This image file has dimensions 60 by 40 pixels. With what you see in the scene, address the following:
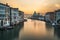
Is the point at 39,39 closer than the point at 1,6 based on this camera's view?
Yes

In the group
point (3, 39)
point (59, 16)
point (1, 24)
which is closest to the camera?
point (3, 39)

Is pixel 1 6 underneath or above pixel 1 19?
above

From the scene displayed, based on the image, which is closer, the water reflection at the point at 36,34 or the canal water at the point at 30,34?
the canal water at the point at 30,34

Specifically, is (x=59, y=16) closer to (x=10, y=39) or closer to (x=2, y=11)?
(x=2, y=11)

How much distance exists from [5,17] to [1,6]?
81 centimetres

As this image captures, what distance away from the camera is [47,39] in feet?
21.3

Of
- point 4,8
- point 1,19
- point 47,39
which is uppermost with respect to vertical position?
point 4,8

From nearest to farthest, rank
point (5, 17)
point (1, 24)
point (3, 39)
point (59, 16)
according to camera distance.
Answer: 1. point (3, 39)
2. point (1, 24)
3. point (5, 17)
4. point (59, 16)

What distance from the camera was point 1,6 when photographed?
35.1 feet

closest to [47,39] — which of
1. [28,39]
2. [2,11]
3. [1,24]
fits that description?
[28,39]

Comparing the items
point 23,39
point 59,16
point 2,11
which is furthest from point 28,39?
point 59,16

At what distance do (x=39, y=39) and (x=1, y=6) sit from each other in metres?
5.17

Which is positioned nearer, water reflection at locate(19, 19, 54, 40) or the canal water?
the canal water

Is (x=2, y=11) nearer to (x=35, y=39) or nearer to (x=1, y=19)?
(x=1, y=19)
